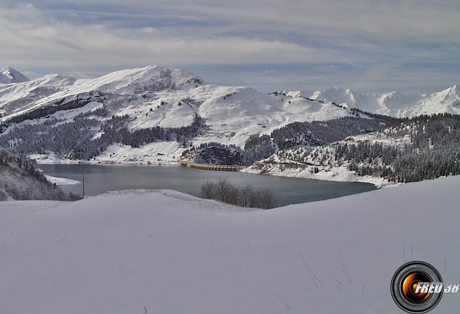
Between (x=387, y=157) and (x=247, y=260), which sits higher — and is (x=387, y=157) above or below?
below

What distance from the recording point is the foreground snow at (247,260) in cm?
648

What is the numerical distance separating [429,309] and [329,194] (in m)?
81.4

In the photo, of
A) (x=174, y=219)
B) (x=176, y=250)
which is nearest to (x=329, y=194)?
(x=174, y=219)

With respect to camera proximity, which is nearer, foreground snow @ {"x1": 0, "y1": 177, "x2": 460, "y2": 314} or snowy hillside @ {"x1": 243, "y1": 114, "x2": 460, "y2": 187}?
foreground snow @ {"x1": 0, "y1": 177, "x2": 460, "y2": 314}

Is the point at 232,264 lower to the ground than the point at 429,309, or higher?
lower

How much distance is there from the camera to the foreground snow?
6477mm

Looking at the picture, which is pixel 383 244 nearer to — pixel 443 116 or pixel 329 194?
→ pixel 329 194

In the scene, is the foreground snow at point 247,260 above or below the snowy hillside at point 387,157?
above

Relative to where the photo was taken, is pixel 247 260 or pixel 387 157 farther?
pixel 387 157

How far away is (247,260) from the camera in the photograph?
8.71m

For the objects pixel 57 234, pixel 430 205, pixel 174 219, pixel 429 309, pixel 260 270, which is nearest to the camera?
pixel 429 309

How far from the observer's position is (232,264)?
28.0ft

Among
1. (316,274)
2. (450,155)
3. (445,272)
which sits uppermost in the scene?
(445,272)

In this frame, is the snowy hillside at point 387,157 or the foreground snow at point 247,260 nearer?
the foreground snow at point 247,260
